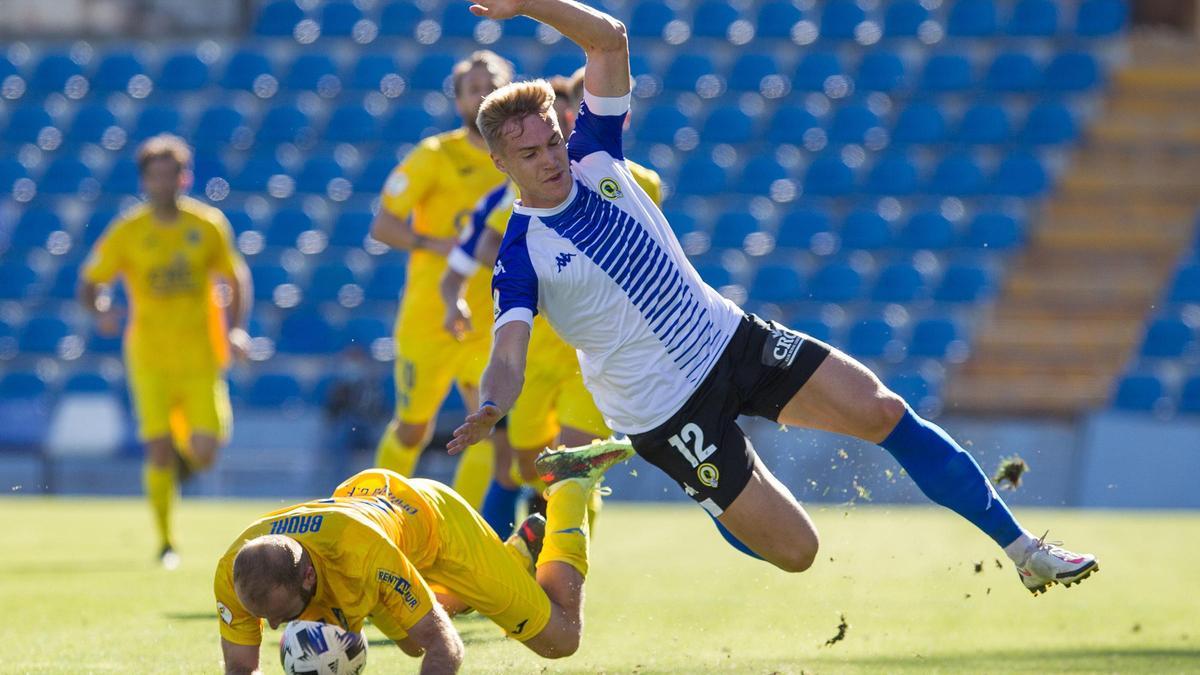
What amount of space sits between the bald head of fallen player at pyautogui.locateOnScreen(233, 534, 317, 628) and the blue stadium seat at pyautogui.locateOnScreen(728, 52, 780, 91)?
17.2m

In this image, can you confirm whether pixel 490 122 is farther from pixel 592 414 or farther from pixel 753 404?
pixel 592 414

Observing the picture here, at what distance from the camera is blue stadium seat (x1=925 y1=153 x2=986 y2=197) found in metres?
20.0

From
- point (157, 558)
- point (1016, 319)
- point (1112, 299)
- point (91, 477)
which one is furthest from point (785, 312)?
point (157, 558)

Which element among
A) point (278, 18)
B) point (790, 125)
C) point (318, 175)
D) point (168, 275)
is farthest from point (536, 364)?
point (278, 18)

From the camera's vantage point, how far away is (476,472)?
8422 millimetres

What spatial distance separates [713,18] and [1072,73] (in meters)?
4.75

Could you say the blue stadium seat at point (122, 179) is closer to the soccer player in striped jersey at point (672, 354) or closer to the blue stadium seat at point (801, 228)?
the blue stadium seat at point (801, 228)

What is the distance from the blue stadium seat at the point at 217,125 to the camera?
21.4 meters

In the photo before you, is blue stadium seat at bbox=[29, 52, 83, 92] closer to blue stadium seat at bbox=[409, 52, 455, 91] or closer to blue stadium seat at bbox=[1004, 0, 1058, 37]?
blue stadium seat at bbox=[409, 52, 455, 91]

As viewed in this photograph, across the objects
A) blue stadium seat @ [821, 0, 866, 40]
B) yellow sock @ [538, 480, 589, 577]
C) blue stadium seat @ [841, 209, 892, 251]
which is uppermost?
yellow sock @ [538, 480, 589, 577]

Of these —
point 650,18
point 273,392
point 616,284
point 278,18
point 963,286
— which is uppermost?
point 616,284

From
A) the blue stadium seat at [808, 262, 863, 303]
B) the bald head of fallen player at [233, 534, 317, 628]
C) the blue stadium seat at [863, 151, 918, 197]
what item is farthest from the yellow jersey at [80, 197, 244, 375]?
the blue stadium seat at [863, 151, 918, 197]

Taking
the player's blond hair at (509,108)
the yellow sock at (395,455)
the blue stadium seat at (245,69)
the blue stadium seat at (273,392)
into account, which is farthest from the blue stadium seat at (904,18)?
the player's blond hair at (509,108)

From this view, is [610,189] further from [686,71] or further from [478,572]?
[686,71]
